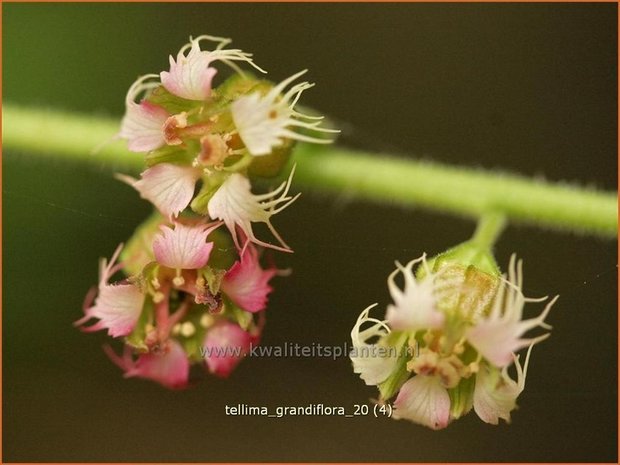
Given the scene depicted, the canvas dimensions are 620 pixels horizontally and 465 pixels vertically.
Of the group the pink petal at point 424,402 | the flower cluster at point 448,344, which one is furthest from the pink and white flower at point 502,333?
the pink petal at point 424,402

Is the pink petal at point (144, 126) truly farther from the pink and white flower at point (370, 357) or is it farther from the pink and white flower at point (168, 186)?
the pink and white flower at point (370, 357)

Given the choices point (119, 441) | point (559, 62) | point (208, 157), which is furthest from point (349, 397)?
point (559, 62)

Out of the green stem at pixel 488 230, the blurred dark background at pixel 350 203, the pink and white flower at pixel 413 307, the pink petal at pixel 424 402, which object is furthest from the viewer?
the blurred dark background at pixel 350 203

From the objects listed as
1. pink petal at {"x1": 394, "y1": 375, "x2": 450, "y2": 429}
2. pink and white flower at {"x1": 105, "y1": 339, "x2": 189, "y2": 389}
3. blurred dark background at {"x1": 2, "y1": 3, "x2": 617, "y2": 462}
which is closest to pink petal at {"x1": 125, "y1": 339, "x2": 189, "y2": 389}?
pink and white flower at {"x1": 105, "y1": 339, "x2": 189, "y2": 389}

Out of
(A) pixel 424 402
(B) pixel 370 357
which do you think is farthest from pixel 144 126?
(A) pixel 424 402

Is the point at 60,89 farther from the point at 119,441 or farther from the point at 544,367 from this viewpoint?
the point at 544,367

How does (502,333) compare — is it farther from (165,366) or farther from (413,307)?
(165,366)

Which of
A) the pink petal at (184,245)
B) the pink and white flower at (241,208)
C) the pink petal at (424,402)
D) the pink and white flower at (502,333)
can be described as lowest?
the pink petal at (424,402)
